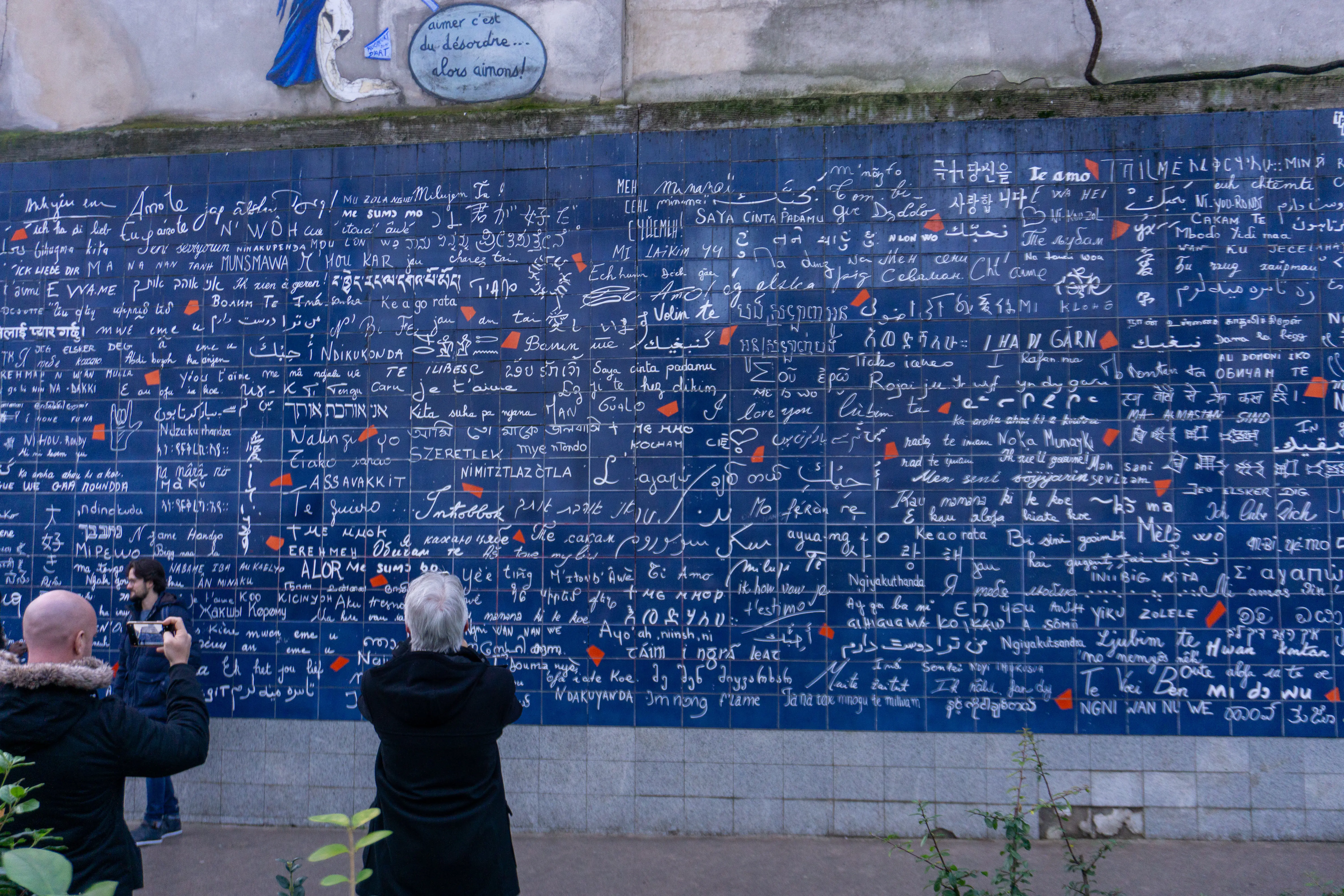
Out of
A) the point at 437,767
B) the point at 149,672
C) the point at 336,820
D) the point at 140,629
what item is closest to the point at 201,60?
the point at 149,672

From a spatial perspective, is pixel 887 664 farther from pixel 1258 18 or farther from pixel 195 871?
pixel 1258 18

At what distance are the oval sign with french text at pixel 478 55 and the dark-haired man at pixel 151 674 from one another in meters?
4.06

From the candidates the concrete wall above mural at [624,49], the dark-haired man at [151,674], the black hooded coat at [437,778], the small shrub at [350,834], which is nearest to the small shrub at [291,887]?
the small shrub at [350,834]

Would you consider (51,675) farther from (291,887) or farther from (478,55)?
(478,55)

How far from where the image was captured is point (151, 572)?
19.2 ft

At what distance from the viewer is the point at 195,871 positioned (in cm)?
548

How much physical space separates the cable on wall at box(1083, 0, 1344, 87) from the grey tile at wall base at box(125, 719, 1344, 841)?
4492mm

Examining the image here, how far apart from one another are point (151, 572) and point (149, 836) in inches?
70.1

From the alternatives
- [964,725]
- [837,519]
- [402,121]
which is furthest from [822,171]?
[964,725]

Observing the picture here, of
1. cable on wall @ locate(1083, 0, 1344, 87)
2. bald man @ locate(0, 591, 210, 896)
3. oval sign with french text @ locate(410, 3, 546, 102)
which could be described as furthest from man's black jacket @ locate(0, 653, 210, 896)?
cable on wall @ locate(1083, 0, 1344, 87)

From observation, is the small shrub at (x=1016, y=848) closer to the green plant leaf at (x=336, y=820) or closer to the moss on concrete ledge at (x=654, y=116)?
the green plant leaf at (x=336, y=820)

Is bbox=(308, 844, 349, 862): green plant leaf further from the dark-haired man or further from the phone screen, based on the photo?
the dark-haired man

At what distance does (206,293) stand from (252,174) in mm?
981

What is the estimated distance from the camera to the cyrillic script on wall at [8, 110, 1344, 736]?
19.0 feet
